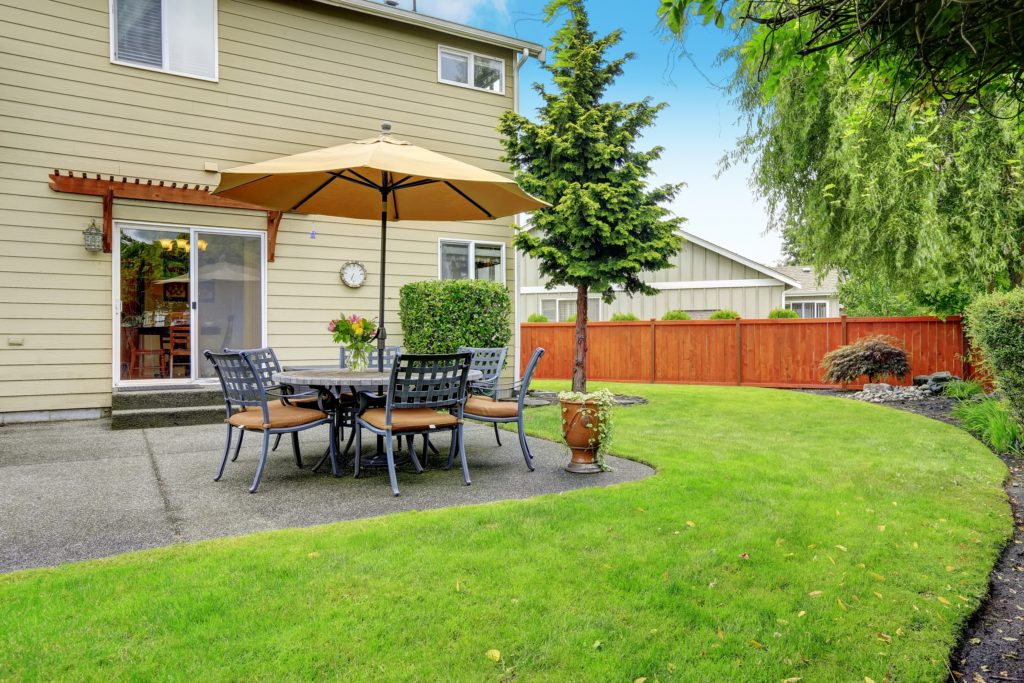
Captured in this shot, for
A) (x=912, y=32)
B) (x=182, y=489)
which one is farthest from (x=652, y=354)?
(x=912, y=32)

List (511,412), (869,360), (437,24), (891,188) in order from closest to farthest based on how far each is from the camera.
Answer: (511,412), (437,24), (891,188), (869,360)

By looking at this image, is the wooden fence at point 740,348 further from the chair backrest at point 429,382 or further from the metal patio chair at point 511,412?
the chair backrest at point 429,382

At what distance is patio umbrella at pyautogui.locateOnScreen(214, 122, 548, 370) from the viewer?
4.58 m

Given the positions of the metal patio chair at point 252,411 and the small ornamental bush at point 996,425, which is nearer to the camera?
the metal patio chair at point 252,411

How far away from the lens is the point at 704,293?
20078mm

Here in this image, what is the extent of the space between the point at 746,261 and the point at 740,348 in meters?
6.01

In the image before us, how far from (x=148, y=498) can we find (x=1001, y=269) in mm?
10307

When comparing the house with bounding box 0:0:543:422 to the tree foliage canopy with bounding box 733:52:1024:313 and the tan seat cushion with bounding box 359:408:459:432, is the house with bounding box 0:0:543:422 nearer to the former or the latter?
the tan seat cushion with bounding box 359:408:459:432

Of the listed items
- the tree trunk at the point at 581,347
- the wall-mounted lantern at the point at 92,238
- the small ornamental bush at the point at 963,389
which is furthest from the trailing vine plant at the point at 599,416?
the small ornamental bush at the point at 963,389

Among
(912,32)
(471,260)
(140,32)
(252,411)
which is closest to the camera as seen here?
(912,32)

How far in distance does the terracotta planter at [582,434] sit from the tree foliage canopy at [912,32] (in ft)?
10.0

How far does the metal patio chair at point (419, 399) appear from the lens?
4391mm

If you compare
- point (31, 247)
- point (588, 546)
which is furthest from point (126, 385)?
point (588, 546)

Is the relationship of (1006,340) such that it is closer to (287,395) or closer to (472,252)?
(287,395)
